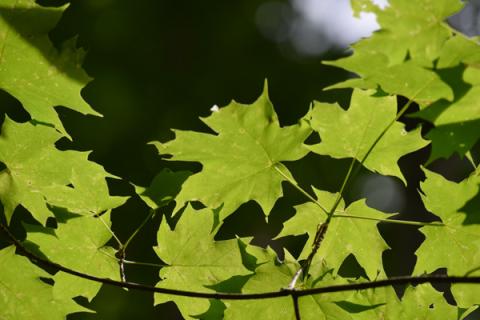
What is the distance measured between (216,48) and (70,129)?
2226 mm

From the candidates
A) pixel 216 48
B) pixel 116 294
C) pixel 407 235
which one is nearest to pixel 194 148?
pixel 407 235

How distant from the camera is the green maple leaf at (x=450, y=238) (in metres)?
0.95

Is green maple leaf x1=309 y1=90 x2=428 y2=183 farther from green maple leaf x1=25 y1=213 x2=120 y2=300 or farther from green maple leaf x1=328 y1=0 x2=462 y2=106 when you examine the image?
green maple leaf x1=25 y1=213 x2=120 y2=300

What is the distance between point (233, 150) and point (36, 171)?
321 mm

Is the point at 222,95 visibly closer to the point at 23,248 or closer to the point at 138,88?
the point at 138,88

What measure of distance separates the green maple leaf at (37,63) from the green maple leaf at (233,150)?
171 mm

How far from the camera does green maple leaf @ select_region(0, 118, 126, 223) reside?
0.96 metres

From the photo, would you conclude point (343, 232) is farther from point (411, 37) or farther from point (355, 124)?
point (411, 37)

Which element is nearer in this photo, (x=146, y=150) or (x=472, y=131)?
(x=472, y=131)

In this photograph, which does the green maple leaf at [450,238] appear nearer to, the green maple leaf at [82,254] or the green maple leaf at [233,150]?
the green maple leaf at [233,150]

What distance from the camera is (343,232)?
102cm

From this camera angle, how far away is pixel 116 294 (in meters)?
6.53

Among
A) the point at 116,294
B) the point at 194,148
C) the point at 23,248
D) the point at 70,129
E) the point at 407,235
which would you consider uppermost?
the point at 194,148

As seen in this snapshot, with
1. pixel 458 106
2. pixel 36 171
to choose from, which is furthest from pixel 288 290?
pixel 36 171
